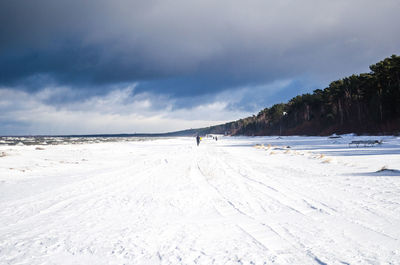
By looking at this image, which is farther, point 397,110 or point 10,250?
point 397,110

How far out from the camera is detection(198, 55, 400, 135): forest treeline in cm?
4531

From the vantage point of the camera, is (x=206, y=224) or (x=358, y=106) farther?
(x=358, y=106)

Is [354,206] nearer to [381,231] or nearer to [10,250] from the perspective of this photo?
[381,231]

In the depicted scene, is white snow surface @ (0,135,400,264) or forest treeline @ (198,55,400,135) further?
forest treeline @ (198,55,400,135)

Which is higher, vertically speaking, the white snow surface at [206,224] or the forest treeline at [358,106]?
the forest treeline at [358,106]

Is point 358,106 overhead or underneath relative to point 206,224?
overhead

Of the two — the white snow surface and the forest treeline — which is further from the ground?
the forest treeline

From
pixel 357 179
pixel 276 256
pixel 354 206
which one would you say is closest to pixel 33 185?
pixel 276 256

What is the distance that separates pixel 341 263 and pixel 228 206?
2.86 metres

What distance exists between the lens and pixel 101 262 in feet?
10.3

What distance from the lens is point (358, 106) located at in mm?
55562

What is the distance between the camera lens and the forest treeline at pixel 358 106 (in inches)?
1784

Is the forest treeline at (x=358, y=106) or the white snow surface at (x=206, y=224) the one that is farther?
the forest treeline at (x=358, y=106)

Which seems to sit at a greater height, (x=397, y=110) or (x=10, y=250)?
(x=397, y=110)
